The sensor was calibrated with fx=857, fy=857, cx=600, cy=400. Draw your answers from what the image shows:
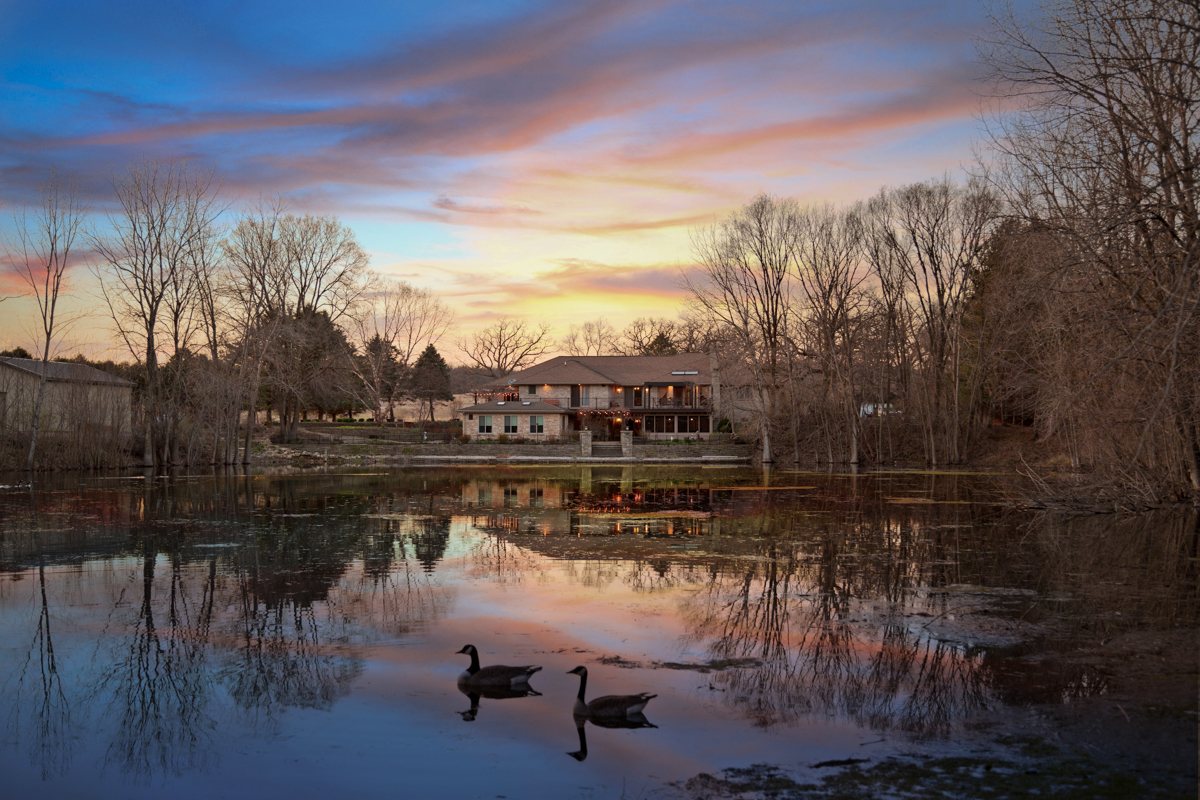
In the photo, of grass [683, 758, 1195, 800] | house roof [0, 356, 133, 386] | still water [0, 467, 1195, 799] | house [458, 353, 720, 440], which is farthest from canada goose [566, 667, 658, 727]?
house [458, 353, 720, 440]

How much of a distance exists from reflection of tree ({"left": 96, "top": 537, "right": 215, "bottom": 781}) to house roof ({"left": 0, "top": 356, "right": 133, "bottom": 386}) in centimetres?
3509

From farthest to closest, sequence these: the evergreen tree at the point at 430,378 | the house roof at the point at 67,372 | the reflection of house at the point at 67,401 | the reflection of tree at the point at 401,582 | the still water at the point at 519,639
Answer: the evergreen tree at the point at 430,378, the house roof at the point at 67,372, the reflection of house at the point at 67,401, the reflection of tree at the point at 401,582, the still water at the point at 519,639

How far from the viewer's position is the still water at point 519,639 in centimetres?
611

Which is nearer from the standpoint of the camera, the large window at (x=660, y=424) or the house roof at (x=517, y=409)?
the house roof at (x=517, y=409)

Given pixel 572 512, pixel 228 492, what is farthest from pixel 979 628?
pixel 228 492

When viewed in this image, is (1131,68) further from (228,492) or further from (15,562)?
(228,492)

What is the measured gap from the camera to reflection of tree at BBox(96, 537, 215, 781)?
6.18 metres

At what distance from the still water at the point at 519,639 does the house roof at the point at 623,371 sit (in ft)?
162

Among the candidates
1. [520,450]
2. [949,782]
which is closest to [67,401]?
[520,450]

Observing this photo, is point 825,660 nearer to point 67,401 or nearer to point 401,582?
point 401,582

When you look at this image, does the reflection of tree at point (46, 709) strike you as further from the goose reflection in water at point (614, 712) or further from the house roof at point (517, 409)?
the house roof at point (517, 409)

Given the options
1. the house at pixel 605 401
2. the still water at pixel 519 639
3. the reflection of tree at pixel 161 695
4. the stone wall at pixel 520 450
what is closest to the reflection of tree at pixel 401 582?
the still water at pixel 519 639

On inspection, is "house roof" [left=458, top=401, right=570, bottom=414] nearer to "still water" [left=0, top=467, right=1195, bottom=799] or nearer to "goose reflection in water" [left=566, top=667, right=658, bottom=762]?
"still water" [left=0, top=467, right=1195, bottom=799]

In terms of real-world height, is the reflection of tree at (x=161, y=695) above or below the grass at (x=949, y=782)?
below
